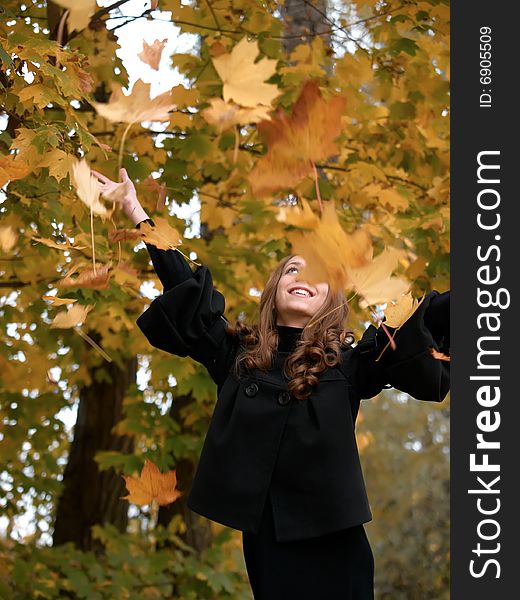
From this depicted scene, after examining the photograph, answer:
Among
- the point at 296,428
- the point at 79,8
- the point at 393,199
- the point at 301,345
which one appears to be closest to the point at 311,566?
the point at 296,428

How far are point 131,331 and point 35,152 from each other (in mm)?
2113

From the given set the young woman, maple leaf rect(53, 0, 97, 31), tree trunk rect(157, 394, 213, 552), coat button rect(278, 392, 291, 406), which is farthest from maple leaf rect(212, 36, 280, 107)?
tree trunk rect(157, 394, 213, 552)

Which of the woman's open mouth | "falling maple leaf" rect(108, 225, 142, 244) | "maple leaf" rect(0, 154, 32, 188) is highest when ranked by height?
"maple leaf" rect(0, 154, 32, 188)

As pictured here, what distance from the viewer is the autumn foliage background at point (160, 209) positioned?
2.84m

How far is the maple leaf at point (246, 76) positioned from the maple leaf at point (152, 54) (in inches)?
10.8

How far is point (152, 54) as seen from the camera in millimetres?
2010

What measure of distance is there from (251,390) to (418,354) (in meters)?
0.50

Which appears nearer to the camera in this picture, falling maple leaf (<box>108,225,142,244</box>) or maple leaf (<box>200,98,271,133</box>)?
maple leaf (<box>200,98,271,133</box>)

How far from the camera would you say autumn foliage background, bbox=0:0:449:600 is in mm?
2844

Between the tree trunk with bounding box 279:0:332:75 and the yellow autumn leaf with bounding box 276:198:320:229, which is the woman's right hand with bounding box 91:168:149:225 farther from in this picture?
the tree trunk with bounding box 279:0:332:75

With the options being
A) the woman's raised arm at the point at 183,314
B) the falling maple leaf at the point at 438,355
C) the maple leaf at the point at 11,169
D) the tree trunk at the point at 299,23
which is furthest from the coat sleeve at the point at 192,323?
the tree trunk at the point at 299,23

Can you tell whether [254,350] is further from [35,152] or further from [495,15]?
[495,15]

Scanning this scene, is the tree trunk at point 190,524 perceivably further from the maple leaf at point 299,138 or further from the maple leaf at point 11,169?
the maple leaf at point 299,138

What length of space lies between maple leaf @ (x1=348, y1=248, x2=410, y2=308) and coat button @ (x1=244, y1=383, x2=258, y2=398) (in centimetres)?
79
